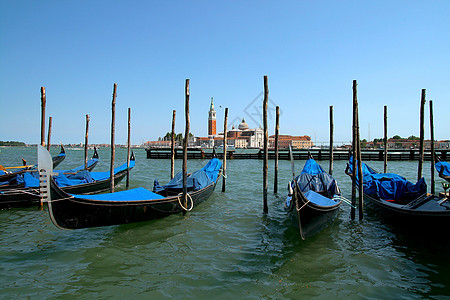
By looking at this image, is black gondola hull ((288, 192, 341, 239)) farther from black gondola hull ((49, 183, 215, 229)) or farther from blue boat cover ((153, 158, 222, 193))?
blue boat cover ((153, 158, 222, 193))

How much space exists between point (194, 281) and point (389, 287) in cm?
208

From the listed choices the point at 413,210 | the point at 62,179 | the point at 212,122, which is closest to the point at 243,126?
the point at 212,122

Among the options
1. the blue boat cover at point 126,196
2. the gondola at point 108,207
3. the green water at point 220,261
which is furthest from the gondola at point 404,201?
the blue boat cover at point 126,196

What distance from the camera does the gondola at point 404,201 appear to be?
418 cm

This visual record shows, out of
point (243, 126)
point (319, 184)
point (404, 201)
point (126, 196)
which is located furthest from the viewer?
point (243, 126)

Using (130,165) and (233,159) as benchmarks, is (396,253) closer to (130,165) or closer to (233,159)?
(130,165)

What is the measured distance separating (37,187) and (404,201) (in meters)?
8.00

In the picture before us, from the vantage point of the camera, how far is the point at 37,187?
694cm

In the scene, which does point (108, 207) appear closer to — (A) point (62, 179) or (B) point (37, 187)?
(B) point (37, 187)

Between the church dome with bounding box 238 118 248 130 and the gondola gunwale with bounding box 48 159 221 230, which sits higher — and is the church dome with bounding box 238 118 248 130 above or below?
above

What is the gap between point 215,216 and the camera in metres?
6.04

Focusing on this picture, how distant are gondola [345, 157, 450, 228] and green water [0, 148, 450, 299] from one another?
0.71ft

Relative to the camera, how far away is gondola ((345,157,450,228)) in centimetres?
418

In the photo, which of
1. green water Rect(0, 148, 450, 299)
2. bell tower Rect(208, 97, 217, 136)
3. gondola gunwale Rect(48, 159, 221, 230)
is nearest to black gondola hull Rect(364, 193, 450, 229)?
green water Rect(0, 148, 450, 299)
